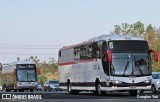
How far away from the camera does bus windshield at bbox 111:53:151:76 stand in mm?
33062

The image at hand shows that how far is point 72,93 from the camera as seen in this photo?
40844 millimetres

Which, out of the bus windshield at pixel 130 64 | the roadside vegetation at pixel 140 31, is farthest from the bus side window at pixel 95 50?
the roadside vegetation at pixel 140 31

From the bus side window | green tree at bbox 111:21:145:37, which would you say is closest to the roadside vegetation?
green tree at bbox 111:21:145:37

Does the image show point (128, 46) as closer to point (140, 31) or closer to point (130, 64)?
point (130, 64)

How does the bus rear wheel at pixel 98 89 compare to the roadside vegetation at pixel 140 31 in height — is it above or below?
below

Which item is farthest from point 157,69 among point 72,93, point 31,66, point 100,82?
point 100,82

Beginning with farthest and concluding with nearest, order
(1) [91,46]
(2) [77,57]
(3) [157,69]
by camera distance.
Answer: (3) [157,69]
(2) [77,57]
(1) [91,46]

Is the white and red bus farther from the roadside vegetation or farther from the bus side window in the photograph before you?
the roadside vegetation

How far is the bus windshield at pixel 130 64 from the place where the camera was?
1302 inches

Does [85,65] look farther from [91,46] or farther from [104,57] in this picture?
[104,57]

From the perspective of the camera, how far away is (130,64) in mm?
33281

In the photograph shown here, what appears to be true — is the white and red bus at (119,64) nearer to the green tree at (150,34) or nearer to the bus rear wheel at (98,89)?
the bus rear wheel at (98,89)

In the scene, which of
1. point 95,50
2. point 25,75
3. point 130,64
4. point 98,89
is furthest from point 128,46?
point 25,75

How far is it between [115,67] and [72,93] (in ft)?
27.6
